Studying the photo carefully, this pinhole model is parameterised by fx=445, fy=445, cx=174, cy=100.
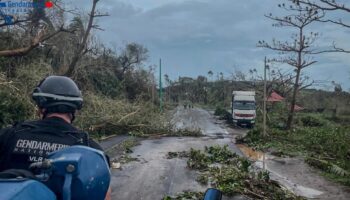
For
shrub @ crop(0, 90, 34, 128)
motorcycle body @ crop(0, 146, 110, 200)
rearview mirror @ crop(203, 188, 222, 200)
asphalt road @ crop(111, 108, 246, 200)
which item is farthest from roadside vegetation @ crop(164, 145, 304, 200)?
motorcycle body @ crop(0, 146, 110, 200)

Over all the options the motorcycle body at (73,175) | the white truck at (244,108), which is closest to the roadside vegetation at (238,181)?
the motorcycle body at (73,175)

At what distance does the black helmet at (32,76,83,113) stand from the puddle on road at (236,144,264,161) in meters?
15.3

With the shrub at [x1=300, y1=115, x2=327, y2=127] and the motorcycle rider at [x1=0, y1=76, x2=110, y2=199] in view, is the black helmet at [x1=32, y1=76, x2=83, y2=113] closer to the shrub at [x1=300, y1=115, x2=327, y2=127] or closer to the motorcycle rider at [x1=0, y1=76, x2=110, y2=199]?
the motorcycle rider at [x1=0, y1=76, x2=110, y2=199]

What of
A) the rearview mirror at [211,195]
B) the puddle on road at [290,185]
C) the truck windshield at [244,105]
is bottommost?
the puddle on road at [290,185]

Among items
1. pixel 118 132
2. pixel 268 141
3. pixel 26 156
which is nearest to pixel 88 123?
pixel 118 132

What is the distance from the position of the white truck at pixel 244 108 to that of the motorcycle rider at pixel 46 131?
3346 centimetres

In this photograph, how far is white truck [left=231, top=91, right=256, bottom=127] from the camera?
35.6 m

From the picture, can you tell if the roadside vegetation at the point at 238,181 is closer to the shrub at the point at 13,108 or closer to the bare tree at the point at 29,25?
the shrub at the point at 13,108

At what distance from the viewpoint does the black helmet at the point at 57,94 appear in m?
2.57

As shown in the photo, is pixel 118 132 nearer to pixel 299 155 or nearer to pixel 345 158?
pixel 299 155

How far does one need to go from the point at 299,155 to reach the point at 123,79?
21747 millimetres

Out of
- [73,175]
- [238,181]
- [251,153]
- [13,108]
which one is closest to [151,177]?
[238,181]

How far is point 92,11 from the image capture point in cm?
2106

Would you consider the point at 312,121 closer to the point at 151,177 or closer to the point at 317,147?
the point at 317,147
